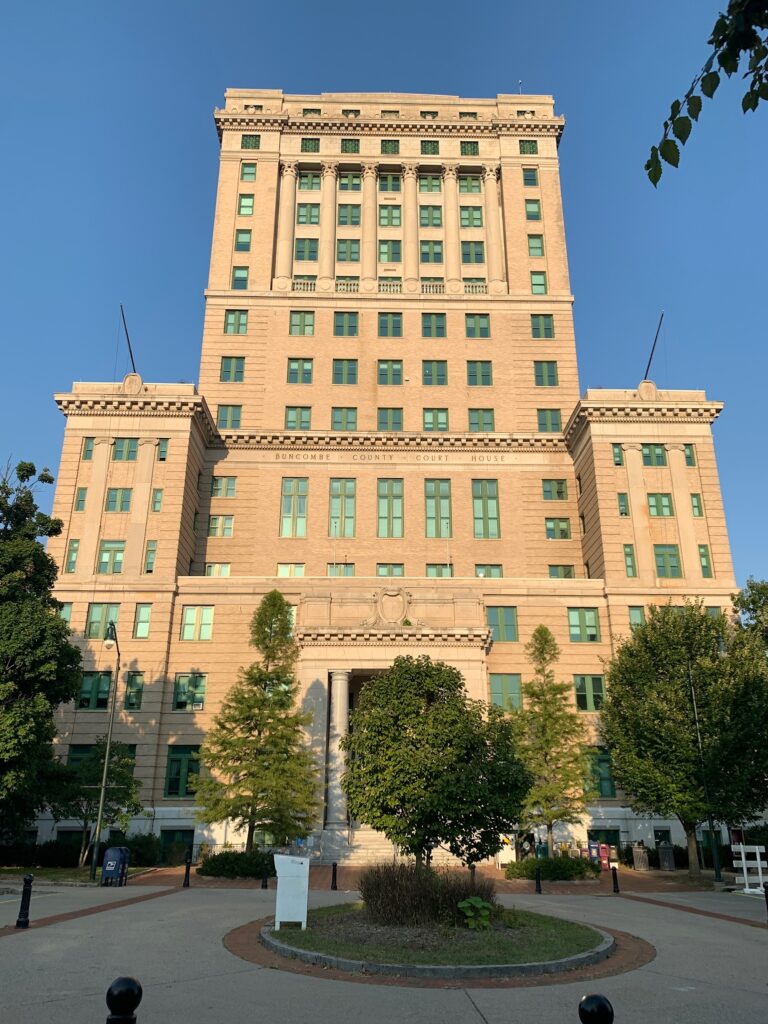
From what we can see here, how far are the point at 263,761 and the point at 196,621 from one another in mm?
15820

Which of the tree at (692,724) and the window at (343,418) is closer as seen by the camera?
the tree at (692,724)

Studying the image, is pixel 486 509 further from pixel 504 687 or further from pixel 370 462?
pixel 504 687

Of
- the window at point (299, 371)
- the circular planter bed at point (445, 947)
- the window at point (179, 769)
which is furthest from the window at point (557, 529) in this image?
the circular planter bed at point (445, 947)

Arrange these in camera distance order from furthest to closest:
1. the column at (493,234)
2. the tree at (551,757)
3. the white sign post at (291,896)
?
the column at (493,234) → the tree at (551,757) → the white sign post at (291,896)

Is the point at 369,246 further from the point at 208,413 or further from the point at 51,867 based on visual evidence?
the point at 51,867

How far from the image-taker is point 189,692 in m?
45.1

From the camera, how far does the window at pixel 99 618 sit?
45.2 metres

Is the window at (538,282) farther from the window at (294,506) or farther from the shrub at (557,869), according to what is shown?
the shrub at (557,869)

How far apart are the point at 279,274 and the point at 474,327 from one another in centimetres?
1684

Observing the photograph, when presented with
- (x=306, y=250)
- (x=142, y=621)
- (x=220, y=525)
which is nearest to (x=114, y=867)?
(x=142, y=621)

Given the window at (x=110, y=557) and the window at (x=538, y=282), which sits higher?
the window at (x=538, y=282)

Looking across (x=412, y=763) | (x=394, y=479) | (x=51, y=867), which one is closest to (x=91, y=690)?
(x=51, y=867)

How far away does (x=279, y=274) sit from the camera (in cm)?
6181

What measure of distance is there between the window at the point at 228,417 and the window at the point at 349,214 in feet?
67.0
